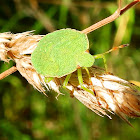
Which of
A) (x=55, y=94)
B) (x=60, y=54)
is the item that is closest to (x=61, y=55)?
(x=60, y=54)

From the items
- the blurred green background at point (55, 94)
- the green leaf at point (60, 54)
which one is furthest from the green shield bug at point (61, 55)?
the blurred green background at point (55, 94)

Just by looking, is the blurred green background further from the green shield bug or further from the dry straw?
the green shield bug

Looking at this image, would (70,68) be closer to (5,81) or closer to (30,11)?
Answer: (5,81)

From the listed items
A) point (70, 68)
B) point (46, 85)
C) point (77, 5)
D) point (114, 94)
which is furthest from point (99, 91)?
point (77, 5)

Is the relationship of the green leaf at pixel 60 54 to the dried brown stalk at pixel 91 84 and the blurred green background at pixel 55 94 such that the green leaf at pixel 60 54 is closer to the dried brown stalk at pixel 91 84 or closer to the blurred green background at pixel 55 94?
the dried brown stalk at pixel 91 84

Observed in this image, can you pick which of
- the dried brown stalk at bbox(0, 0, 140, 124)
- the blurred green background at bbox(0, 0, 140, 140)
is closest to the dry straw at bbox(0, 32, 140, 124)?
the dried brown stalk at bbox(0, 0, 140, 124)
